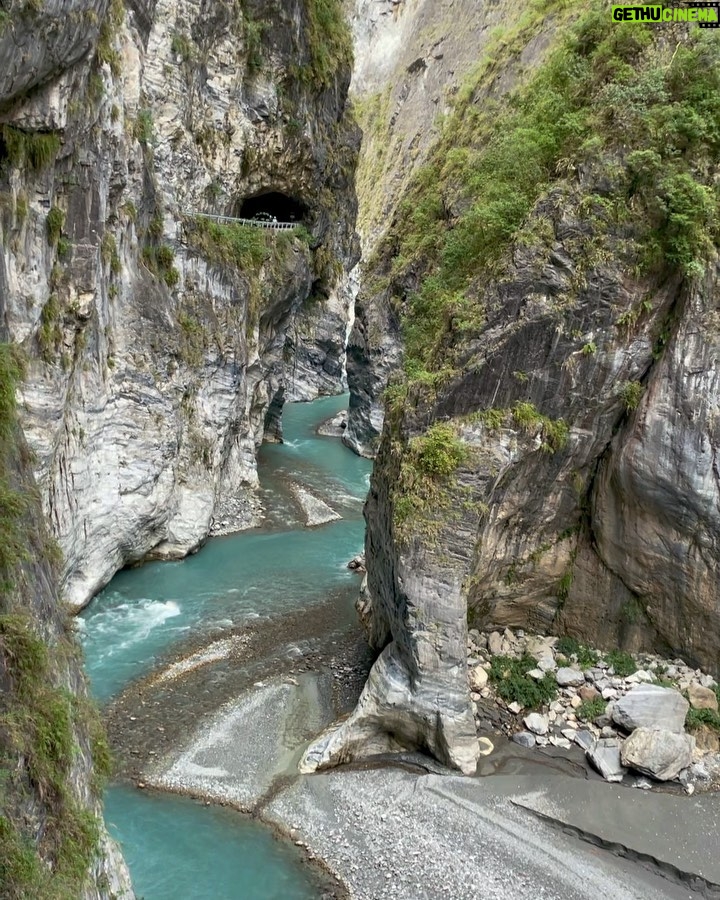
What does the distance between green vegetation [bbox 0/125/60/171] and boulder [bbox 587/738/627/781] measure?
16686 mm

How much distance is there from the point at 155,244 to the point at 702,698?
1934cm

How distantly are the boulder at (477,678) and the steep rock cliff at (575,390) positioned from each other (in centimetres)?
143

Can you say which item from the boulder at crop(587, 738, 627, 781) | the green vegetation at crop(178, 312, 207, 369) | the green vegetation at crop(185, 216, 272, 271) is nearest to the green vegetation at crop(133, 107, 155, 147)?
the green vegetation at crop(185, 216, 272, 271)

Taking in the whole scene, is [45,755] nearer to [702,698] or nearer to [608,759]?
[608,759]

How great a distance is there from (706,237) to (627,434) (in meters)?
4.07

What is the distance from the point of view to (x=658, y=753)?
A: 1264cm

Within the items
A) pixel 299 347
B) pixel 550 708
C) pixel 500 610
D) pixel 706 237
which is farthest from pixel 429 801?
pixel 299 347

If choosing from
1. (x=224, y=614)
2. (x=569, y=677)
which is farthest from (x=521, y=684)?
(x=224, y=614)

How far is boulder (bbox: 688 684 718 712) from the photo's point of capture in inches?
545

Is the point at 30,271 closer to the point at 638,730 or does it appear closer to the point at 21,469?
the point at 21,469

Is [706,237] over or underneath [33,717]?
over

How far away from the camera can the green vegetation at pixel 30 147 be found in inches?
528

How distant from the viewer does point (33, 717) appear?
6.82m

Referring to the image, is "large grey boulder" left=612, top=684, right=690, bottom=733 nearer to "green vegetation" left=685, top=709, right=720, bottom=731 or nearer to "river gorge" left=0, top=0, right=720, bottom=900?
"river gorge" left=0, top=0, right=720, bottom=900
